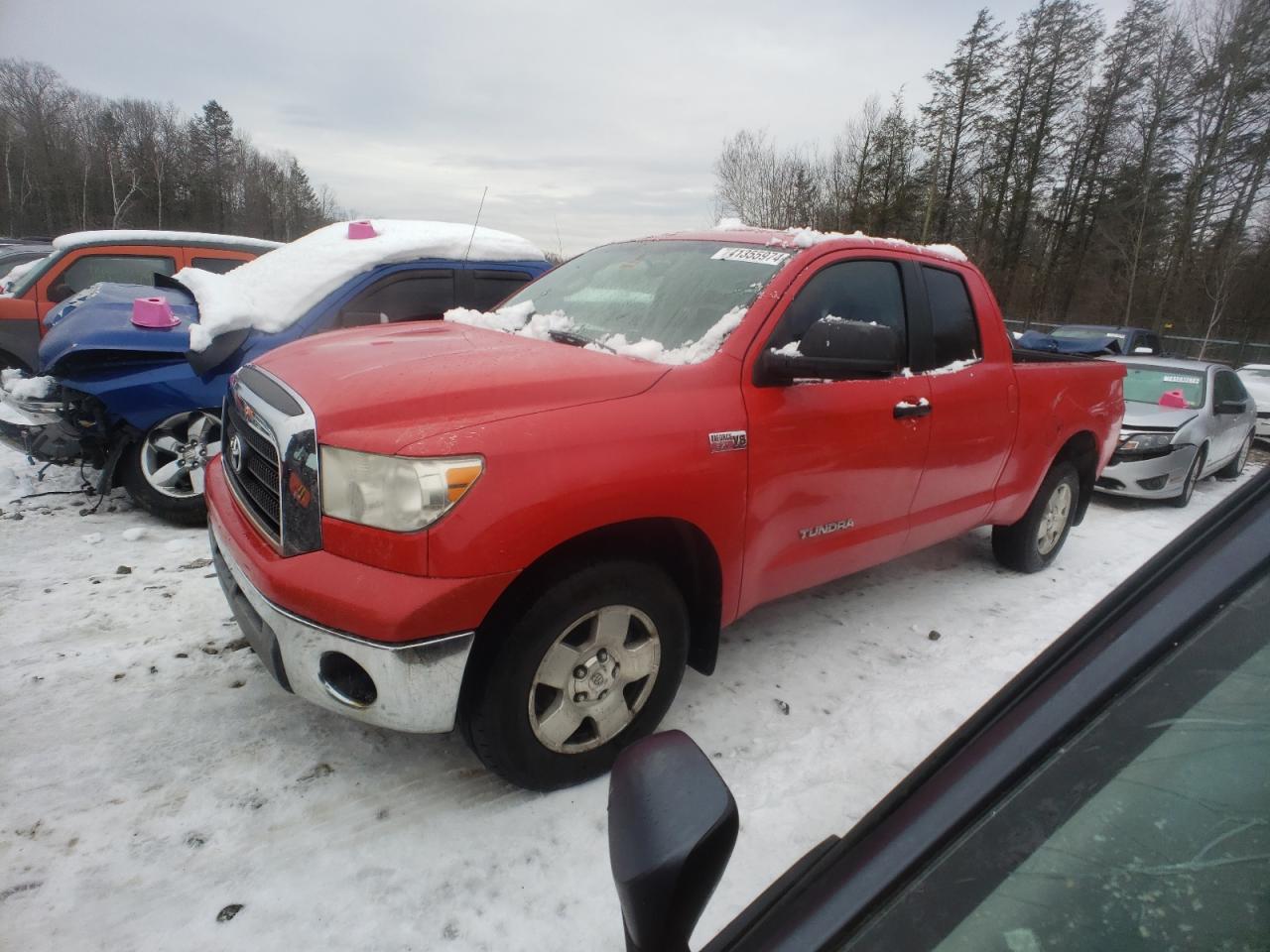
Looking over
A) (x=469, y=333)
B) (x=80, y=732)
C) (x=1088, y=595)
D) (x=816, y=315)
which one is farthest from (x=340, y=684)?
(x=1088, y=595)

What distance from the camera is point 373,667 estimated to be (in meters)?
1.85

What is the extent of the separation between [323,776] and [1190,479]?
774 cm

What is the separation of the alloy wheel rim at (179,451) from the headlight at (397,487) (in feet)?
9.19

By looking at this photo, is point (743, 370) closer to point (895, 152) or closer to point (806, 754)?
point (806, 754)

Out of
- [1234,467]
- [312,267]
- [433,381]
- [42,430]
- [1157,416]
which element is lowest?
[1234,467]

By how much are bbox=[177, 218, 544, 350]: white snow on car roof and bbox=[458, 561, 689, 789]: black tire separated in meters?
3.02

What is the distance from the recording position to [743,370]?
239 centimetres

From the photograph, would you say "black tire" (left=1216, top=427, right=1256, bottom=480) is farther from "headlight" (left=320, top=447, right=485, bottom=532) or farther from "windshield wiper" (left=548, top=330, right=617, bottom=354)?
"headlight" (left=320, top=447, right=485, bottom=532)

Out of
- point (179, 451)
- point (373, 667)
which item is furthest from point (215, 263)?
point (373, 667)

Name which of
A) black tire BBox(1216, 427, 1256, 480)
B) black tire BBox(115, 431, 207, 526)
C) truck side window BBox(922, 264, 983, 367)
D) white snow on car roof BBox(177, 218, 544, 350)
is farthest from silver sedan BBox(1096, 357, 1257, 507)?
black tire BBox(115, 431, 207, 526)

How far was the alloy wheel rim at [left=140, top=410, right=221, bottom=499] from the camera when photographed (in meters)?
4.11

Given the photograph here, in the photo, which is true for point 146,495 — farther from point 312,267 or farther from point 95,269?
point 95,269

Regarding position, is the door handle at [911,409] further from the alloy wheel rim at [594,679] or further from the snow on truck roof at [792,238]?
the alloy wheel rim at [594,679]

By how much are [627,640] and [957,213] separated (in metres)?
35.4
